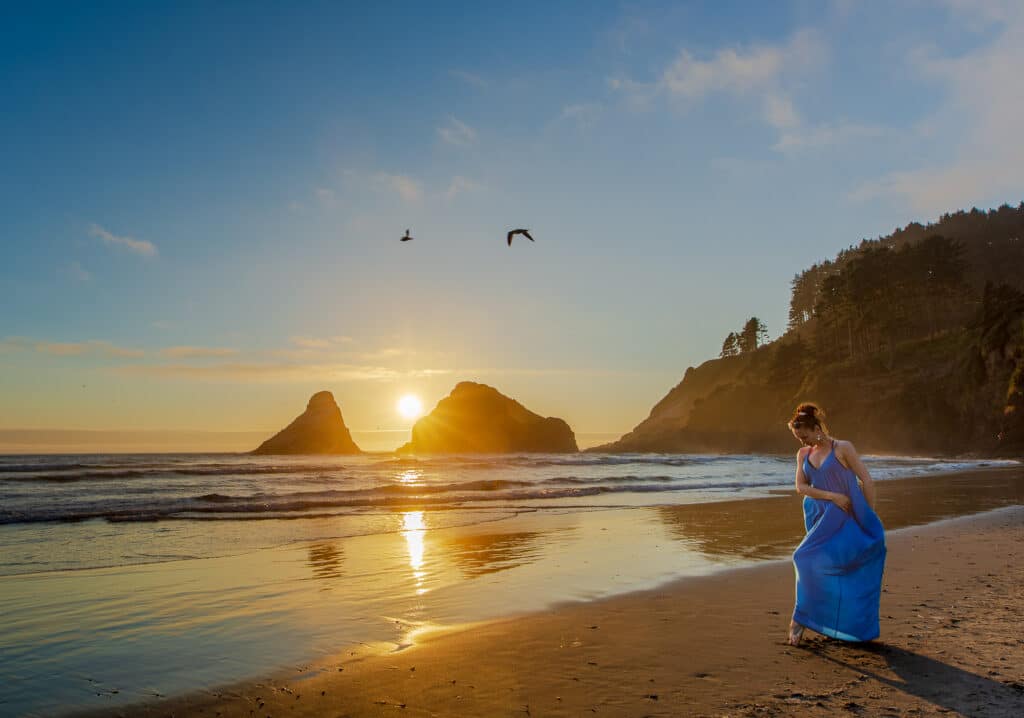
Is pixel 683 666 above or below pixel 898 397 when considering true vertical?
below

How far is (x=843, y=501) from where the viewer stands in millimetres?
5684

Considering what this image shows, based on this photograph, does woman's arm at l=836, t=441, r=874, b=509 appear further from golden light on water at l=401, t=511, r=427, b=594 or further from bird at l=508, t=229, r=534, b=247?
bird at l=508, t=229, r=534, b=247

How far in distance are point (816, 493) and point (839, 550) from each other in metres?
0.54

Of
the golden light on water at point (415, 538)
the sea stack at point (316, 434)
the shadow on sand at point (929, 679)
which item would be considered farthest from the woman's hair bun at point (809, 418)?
the sea stack at point (316, 434)

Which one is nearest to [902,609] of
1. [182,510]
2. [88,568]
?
[88,568]

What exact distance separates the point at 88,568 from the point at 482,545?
6974mm

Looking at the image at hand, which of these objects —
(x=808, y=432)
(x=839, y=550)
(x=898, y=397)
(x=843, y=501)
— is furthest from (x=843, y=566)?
(x=898, y=397)

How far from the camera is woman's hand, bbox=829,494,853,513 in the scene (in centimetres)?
568

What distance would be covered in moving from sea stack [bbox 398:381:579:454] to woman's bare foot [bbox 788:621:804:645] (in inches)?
4895

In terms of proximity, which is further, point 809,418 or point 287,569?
point 287,569

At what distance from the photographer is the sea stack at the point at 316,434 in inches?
4820

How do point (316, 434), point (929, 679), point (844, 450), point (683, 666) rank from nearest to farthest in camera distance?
point (929, 679) < point (683, 666) < point (844, 450) < point (316, 434)

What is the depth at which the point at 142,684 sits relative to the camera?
5.23 m

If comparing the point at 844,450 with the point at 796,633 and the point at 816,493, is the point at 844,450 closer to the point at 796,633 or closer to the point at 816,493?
the point at 816,493
